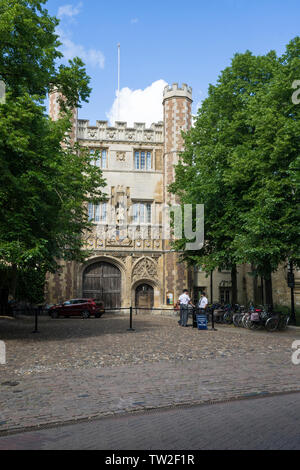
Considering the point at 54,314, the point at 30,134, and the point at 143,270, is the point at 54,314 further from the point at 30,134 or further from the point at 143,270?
the point at 30,134

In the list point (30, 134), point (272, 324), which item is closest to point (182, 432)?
point (30, 134)

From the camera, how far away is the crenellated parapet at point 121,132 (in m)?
34.9

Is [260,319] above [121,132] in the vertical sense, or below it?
below

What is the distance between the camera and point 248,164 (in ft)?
59.9

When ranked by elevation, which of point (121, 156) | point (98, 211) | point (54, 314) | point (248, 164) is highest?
point (121, 156)

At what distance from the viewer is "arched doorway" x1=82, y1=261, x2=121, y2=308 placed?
1308 inches

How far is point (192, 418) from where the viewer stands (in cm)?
541

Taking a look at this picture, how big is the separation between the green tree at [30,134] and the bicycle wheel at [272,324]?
941cm

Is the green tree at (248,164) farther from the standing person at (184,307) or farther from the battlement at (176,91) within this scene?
the battlement at (176,91)

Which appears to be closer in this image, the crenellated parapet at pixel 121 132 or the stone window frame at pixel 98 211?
the stone window frame at pixel 98 211

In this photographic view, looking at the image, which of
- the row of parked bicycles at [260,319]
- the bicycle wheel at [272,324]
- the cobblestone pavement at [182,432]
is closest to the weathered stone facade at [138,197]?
the row of parked bicycles at [260,319]

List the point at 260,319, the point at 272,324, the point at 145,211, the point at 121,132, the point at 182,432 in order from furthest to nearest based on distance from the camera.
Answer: the point at 121,132 < the point at 145,211 < the point at 260,319 < the point at 272,324 < the point at 182,432

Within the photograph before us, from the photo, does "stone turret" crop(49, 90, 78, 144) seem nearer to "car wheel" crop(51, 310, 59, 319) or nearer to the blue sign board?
"car wheel" crop(51, 310, 59, 319)

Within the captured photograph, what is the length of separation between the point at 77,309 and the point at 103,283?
14.7ft
